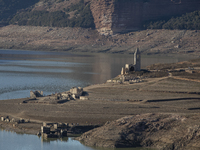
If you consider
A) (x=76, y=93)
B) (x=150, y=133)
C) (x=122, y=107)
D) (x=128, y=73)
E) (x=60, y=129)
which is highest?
(x=128, y=73)

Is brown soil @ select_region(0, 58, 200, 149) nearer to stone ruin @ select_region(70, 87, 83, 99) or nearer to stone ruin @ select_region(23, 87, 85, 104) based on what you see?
stone ruin @ select_region(23, 87, 85, 104)

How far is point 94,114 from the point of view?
5175 cm

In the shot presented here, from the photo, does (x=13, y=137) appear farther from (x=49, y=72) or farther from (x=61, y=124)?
(x=49, y=72)

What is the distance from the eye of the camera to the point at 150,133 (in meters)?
41.9

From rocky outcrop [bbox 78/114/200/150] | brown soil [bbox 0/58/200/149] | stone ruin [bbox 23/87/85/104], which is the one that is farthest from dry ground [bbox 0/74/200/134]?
rocky outcrop [bbox 78/114/200/150]

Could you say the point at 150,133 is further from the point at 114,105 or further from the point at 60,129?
the point at 114,105

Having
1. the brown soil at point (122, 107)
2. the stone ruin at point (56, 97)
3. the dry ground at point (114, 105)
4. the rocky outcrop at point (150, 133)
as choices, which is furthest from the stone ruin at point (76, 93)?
the rocky outcrop at point (150, 133)

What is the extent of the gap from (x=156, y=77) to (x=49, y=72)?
39778 millimetres

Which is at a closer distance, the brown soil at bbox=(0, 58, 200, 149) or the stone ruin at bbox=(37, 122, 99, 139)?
the stone ruin at bbox=(37, 122, 99, 139)

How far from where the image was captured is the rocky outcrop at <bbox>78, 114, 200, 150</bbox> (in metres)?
40.3

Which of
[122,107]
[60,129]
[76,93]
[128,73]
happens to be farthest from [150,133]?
[128,73]

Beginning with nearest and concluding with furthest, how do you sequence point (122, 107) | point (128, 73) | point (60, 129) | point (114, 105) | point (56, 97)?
point (60, 129), point (122, 107), point (114, 105), point (56, 97), point (128, 73)

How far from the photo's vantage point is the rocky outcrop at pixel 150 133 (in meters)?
40.3

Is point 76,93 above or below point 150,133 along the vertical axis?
above
